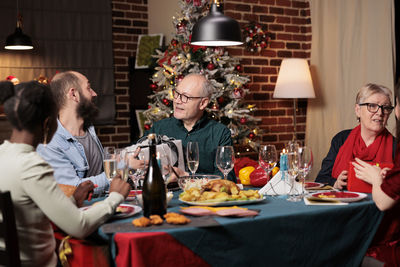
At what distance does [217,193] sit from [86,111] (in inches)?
41.1

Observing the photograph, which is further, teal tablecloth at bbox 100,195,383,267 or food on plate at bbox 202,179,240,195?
food on plate at bbox 202,179,240,195

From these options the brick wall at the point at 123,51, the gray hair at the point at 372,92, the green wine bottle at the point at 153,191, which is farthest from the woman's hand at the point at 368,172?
the brick wall at the point at 123,51

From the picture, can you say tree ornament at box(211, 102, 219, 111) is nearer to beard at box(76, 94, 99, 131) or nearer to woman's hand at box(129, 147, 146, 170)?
beard at box(76, 94, 99, 131)

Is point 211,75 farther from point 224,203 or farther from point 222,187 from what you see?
point 224,203

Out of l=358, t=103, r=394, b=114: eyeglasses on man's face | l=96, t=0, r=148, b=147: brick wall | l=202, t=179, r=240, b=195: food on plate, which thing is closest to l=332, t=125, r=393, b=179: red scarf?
l=358, t=103, r=394, b=114: eyeglasses on man's face

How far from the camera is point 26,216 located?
1663mm

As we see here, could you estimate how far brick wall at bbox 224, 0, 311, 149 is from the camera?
17.1ft

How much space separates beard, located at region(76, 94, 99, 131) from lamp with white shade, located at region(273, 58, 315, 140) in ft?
8.31

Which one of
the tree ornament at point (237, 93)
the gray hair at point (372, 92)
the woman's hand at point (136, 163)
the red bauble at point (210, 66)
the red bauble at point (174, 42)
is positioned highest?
the red bauble at point (174, 42)

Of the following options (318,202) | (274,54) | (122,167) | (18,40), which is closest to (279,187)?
(318,202)

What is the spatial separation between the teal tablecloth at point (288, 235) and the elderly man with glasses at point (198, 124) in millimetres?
1036

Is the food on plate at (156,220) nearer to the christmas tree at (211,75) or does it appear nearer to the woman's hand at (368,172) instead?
the woman's hand at (368,172)

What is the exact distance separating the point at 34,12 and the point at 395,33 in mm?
3917

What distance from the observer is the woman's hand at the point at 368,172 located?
2097mm
